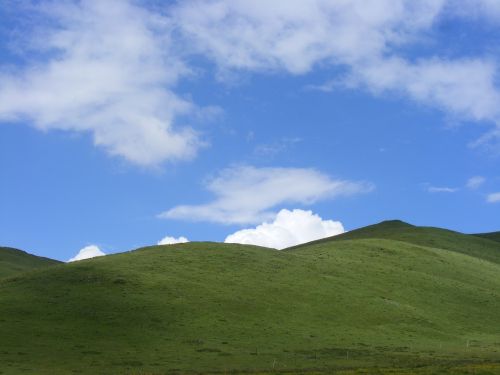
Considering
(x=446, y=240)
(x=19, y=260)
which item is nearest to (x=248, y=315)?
(x=446, y=240)

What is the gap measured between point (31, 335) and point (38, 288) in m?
17.0

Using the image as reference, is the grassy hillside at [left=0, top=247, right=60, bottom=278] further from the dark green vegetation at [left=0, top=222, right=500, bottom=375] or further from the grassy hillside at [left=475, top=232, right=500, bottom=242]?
the grassy hillside at [left=475, top=232, right=500, bottom=242]

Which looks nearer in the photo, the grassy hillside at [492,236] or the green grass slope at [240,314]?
the green grass slope at [240,314]

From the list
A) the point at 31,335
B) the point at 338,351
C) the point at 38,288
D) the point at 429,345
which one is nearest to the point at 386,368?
the point at 338,351

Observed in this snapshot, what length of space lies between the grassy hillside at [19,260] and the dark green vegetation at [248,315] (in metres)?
61.7

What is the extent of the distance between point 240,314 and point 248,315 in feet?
2.99

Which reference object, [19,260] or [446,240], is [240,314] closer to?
[446,240]

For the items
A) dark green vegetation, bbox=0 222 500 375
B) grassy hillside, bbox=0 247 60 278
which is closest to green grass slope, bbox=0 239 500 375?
dark green vegetation, bbox=0 222 500 375

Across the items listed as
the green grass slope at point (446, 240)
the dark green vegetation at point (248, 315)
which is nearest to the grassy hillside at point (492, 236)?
the green grass slope at point (446, 240)

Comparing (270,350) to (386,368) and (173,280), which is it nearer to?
(386,368)

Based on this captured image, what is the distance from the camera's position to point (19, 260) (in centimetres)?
16425

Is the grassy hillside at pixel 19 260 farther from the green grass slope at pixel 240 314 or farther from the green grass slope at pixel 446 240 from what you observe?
the green grass slope at pixel 446 240

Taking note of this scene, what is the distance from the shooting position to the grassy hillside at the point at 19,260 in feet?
470

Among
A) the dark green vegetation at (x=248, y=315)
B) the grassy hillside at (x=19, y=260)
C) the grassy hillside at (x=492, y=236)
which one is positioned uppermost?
the grassy hillside at (x=492, y=236)
